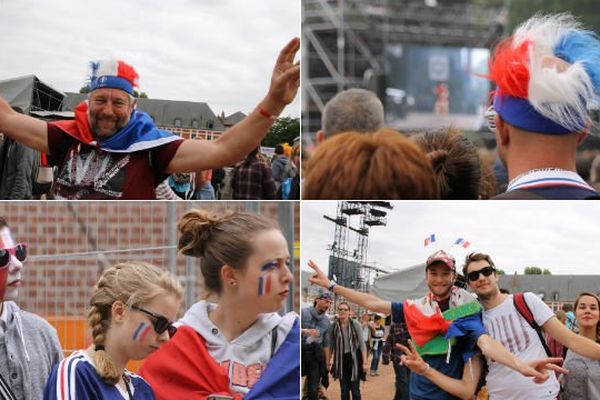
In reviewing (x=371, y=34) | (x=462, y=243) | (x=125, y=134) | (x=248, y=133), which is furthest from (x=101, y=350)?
(x=371, y=34)

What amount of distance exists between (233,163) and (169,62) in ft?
1.49

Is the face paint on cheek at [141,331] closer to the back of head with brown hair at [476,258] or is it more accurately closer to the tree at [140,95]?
the tree at [140,95]

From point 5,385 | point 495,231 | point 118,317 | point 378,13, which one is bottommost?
point 5,385

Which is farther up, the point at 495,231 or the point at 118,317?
the point at 495,231

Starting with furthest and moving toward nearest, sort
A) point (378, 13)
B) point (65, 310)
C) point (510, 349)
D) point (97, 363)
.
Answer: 1. point (378, 13)
2. point (65, 310)
3. point (510, 349)
4. point (97, 363)

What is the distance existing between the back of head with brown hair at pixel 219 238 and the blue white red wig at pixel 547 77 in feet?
2.71

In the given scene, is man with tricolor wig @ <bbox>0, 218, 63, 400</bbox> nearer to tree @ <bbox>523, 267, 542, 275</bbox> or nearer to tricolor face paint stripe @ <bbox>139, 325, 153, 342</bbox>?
tricolor face paint stripe @ <bbox>139, 325, 153, 342</bbox>

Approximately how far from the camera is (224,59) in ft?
10.0

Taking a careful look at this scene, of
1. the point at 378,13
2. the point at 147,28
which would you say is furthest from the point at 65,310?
the point at 378,13

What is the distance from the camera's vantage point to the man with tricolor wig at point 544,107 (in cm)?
255

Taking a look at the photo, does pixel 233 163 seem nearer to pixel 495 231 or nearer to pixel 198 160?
pixel 198 160

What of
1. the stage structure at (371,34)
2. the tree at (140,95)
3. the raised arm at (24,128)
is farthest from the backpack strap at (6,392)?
the stage structure at (371,34)

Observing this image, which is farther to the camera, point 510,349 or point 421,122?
point 421,122

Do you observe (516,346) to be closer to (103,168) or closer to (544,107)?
(544,107)
